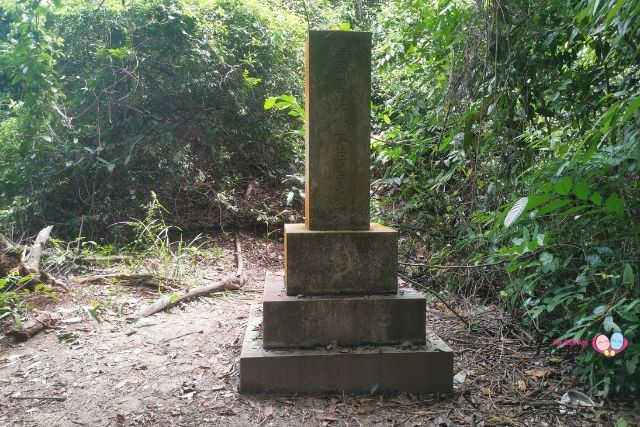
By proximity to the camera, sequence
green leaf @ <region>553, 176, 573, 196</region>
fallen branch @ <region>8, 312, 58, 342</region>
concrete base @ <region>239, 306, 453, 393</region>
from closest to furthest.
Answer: green leaf @ <region>553, 176, 573, 196</region>, concrete base @ <region>239, 306, 453, 393</region>, fallen branch @ <region>8, 312, 58, 342</region>

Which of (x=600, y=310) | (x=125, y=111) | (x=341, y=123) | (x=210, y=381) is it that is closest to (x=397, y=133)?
(x=341, y=123)

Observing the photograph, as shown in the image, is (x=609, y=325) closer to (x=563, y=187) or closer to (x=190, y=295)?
(x=563, y=187)

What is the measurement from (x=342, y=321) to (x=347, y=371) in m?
0.29

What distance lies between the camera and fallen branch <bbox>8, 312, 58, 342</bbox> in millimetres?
3166

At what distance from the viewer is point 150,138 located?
20.2ft

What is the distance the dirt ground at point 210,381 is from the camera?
7.06 feet

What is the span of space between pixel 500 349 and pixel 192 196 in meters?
4.96

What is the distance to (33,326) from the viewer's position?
10.7 ft

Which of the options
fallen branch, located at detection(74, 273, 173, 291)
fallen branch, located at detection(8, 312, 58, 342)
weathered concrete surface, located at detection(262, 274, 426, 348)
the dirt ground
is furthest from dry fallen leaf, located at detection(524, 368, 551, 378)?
fallen branch, located at detection(8, 312, 58, 342)

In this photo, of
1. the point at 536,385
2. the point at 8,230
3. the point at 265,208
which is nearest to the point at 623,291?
the point at 536,385

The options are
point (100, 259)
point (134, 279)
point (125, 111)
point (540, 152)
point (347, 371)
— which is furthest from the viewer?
point (125, 111)

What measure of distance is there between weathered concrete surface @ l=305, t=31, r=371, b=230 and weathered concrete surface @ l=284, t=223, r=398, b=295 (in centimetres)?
11

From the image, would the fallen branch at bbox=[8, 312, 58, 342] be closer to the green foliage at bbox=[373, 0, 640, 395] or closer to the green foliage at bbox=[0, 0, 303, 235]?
the green foliage at bbox=[0, 0, 303, 235]

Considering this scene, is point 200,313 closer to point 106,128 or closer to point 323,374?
point 323,374
